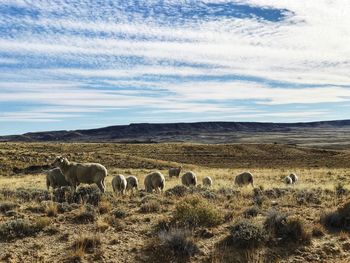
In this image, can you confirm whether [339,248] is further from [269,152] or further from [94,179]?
[269,152]

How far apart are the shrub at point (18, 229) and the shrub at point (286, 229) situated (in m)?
6.16

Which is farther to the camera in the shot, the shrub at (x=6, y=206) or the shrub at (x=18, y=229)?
the shrub at (x=6, y=206)

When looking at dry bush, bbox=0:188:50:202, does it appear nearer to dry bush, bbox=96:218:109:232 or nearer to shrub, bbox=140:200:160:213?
shrub, bbox=140:200:160:213

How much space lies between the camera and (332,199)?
16297 millimetres

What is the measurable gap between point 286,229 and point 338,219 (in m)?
2.00

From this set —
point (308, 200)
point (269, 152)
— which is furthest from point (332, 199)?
point (269, 152)

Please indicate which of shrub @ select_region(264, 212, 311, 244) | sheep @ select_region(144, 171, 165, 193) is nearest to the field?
shrub @ select_region(264, 212, 311, 244)

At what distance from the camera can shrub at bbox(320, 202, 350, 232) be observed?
12125mm

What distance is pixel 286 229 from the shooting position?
11266 mm

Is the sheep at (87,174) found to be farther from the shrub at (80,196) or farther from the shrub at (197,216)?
the shrub at (197,216)

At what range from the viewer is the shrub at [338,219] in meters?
12.1

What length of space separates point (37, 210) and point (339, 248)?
892 centimetres

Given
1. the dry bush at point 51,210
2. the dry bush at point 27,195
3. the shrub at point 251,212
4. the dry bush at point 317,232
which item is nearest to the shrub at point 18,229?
the dry bush at point 51,210

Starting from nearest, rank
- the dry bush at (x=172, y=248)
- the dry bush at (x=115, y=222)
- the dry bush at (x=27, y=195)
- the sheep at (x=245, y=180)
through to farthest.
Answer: the dry bush at (x=172, y=248) → the dry bush at (x=115, y=222) → the dry bush at (x=27, y=195) → the sheep at (x=245, y=180)
